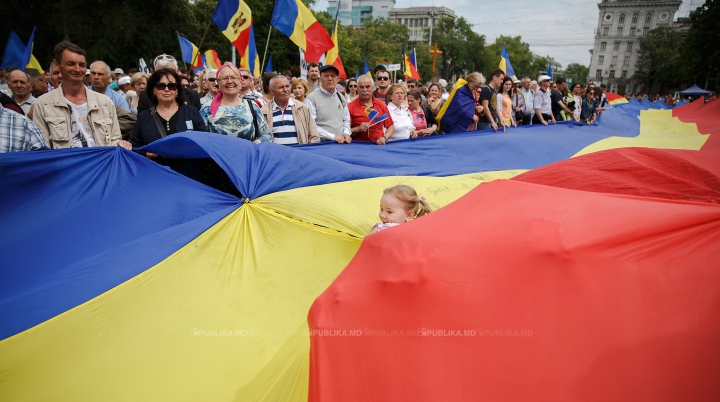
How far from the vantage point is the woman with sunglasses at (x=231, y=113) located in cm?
404

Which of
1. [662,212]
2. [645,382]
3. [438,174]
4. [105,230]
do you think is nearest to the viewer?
[645,382]

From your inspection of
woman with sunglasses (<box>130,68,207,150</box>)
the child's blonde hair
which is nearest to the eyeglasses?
woman with sunglasses (<box>130,68,207,150</box>)

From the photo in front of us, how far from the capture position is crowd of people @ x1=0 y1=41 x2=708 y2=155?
365 centimetres

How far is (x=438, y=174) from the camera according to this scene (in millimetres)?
4305

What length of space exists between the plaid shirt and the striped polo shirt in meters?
1.91

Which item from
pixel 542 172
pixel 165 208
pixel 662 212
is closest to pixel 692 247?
pixel 662 212

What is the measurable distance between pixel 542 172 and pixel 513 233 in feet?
5.22

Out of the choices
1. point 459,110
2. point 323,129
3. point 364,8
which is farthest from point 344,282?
point 364,8

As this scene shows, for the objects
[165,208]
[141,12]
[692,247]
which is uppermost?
[141,12]

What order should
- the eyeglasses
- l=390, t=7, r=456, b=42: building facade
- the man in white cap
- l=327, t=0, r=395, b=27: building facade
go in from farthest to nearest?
l=327, t=0, r=395, b=27: building facade < l=390, t=7, r=456, b=42: building facade < the man in white cap < the eyeglasses

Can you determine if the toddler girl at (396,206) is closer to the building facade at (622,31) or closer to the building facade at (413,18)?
the building facade at (622,31)

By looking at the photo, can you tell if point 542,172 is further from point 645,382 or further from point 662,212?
point 645,382

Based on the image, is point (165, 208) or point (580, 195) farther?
point (165, 208)

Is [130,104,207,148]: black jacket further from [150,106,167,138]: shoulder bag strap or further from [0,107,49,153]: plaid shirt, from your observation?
[0,107,49,153]: plaid shirt
